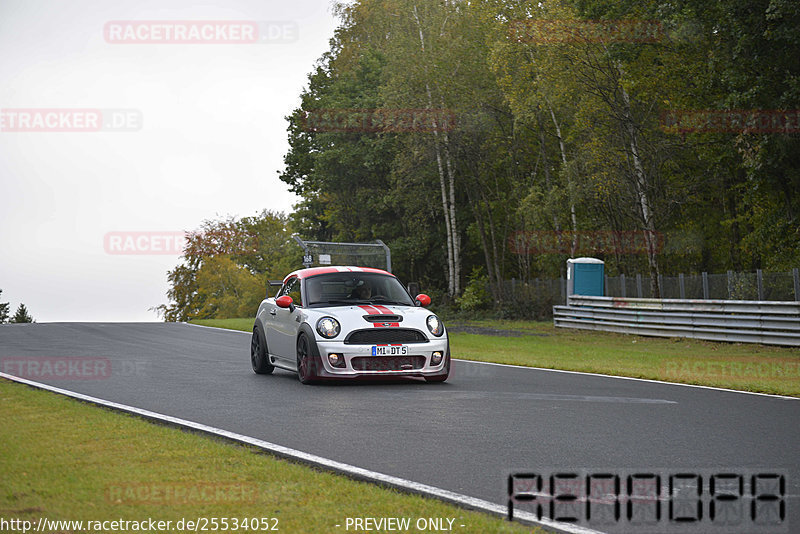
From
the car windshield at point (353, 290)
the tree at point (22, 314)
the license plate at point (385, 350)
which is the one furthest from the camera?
the tree at point (22, 314)

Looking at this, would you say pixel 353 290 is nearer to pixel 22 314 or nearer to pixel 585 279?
pixel 585 279

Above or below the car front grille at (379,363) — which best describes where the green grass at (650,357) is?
below

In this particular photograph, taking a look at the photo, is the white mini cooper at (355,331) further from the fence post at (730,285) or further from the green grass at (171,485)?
the fence post at (730,285)

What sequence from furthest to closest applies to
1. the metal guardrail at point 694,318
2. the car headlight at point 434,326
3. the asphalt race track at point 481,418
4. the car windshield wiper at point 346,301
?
the metal guardrail at point 694,318 < the car windshield wiper at point 346,301 < the car headlight at point 434,326 < the asphalt race track at point 481,418

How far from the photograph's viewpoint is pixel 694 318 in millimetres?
24484

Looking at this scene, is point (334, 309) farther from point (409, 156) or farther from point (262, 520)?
point (409, 156)

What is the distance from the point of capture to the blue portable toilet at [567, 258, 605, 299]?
31.8m

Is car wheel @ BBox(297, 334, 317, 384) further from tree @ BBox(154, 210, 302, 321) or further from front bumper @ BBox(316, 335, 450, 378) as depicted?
tree @ BBox(154, 210, 302, 321)

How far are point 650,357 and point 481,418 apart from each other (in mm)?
10887

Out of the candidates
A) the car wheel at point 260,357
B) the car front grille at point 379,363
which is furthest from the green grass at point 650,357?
the car wheel at point 260,357

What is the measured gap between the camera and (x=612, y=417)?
9.97 m

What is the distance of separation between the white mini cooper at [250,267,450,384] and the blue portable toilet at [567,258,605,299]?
17.8 meters

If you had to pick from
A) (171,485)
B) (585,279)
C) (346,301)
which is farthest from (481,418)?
(585,279)

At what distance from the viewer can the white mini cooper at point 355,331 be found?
42.9 feet
